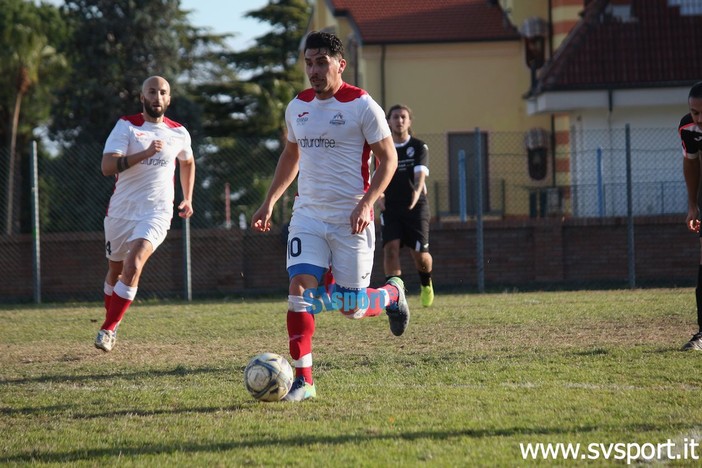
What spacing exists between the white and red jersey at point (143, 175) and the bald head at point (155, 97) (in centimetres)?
9

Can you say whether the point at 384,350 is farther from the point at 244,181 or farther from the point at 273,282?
the point at 244,181

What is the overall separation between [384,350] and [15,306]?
9159mm

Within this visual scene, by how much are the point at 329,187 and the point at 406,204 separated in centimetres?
519

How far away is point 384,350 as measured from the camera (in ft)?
29.2

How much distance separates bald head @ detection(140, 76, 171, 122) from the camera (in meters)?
9.37

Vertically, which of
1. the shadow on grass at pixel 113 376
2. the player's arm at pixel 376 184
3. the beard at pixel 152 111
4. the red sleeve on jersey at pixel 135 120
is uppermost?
the beard at pixel 152 111

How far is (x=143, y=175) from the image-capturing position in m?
9.66

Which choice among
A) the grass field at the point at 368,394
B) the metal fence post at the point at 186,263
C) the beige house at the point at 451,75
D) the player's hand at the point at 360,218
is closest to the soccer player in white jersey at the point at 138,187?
the grass field at the point at 368,394

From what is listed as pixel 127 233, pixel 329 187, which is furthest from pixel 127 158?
pixel 329 187

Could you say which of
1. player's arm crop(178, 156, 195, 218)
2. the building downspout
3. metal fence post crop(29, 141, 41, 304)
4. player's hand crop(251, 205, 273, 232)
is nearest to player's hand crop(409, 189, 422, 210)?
player's arm crop(178, 156, 195, 218)

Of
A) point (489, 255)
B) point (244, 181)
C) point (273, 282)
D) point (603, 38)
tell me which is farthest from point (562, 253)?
point (603, 38)

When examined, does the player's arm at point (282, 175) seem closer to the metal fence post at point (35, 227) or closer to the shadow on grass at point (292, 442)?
the shadow on grass at point (292, 442)

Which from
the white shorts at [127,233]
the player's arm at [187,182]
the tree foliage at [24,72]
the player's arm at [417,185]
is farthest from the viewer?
the tree foliage at [24,72]
